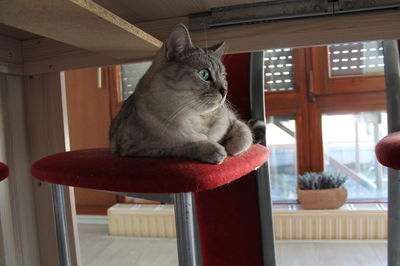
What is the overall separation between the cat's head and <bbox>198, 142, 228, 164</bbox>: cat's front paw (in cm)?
12

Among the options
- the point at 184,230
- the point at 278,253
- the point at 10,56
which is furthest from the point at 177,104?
the point at 278,253

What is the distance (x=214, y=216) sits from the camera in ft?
4.17

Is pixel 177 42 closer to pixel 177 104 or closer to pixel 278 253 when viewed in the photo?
pixel 177 104

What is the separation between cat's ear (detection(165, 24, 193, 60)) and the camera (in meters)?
0.74

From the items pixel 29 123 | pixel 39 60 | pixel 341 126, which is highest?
pixel 39 60

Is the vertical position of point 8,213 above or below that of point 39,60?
below

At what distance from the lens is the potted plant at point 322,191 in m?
1.87

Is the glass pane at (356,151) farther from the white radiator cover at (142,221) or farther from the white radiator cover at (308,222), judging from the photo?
the white radiator cover at (142,221)

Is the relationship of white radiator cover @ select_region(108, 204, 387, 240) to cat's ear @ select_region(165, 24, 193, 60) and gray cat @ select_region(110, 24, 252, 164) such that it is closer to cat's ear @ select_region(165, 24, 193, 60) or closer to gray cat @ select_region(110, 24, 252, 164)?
gray cat @ select_region(110, 24, 252, 164)

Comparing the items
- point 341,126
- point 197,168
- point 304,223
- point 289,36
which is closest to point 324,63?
point 341,126

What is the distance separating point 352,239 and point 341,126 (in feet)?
2.10

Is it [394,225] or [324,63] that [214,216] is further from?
[324,63]

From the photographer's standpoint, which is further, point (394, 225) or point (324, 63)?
point (324, 63)

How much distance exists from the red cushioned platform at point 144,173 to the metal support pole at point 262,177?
47 cm
